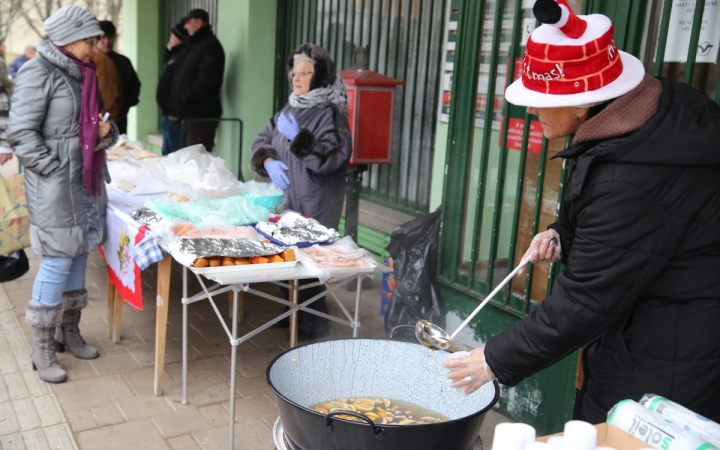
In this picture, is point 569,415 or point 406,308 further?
point 406,308

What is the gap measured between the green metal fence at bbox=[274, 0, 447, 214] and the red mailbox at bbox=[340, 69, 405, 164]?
1.48 feet

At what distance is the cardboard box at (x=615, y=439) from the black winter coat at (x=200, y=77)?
20.5 ft

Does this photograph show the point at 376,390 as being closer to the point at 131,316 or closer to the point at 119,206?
the point at 119,206

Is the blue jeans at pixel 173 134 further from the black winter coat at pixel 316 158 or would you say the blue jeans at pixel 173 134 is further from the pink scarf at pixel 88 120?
the pink scarf at pixel 88 120

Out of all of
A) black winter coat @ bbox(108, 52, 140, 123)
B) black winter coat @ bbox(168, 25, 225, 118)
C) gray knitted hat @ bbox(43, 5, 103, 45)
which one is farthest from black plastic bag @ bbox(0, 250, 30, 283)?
black winter coat @ bbox(108, 52, 140, 123)

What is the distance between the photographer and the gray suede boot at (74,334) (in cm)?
414

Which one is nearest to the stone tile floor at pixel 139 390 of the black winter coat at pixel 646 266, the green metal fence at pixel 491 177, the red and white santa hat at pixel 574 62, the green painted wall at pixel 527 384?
the green painted wall at pixel 527 384

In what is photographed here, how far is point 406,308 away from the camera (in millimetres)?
4090

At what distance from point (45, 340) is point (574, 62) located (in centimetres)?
334

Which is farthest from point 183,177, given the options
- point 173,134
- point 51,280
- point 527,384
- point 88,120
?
point 173,134

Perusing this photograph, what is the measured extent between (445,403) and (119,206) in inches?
103

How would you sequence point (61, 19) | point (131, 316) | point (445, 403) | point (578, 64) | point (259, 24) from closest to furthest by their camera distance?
1. point (578, 64)
2. point (445, 403)
3. point (61, 19)
4. point (131, 316)
5. point (259, 24)

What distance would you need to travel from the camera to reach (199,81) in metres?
7.09

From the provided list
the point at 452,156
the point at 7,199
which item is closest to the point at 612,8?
the point at 452,156
